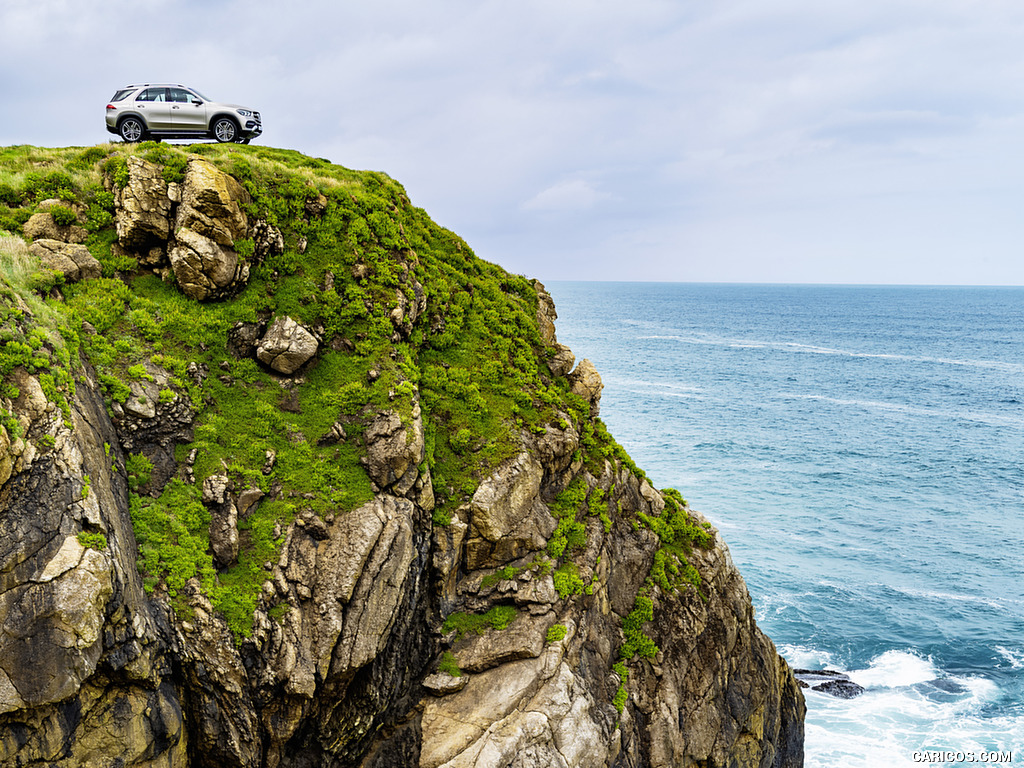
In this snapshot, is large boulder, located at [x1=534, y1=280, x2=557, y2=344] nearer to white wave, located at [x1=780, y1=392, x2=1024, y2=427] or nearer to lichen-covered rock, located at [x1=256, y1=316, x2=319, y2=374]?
lichen-covered rock, located at [x1=256, y1=316, x2=319, y2=374]

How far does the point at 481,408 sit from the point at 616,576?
7.22m

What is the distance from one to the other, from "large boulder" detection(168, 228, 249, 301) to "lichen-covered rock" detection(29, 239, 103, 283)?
2247 mm

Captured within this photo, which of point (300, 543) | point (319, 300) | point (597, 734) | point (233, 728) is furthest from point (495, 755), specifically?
point (319, 300)

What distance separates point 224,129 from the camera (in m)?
26.1

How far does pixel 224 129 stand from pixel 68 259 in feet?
34.3

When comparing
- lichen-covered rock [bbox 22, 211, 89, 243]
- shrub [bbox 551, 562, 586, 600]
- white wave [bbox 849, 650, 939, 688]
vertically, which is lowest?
white wave [bbox 849, 650, 939, 688]

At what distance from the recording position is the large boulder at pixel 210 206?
744 inches

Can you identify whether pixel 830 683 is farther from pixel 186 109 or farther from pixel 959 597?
pixel 186 109

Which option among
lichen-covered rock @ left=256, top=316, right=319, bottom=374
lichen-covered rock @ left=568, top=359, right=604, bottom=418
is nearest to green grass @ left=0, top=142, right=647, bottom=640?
lichen-covered rock @ left=256, top=316, right=319, bottom=374

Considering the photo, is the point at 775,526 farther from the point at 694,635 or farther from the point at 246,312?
the point at 246,312

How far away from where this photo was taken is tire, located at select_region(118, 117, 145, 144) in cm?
2484

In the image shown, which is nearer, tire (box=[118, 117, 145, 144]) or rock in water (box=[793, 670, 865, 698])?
tire (box=[118, 117, 145, 144])

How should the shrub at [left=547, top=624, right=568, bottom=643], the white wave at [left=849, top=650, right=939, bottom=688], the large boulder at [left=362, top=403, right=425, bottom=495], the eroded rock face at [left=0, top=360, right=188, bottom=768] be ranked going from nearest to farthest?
the eroded rock face at [left=0, top=360, right=188, bottom=768] → the shrub at [left=547, top=624, right=568, bottom=643] → the large boulder at [left=362, top=403, right=425, bottom=495] → the white wave at [left=849, top=650, right=939, bottom=688]

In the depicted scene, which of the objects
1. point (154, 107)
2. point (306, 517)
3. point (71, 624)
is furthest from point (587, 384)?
point (154, 107)
